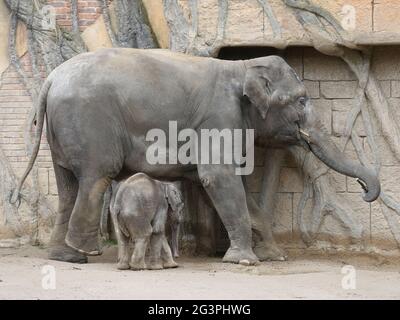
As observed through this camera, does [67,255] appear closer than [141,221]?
No

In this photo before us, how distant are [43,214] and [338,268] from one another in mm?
3538

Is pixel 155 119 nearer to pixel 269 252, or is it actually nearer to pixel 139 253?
pixel 139 253

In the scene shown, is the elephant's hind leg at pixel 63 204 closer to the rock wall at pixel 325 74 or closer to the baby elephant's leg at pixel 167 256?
the baby elephant's leg at pixel 167 256

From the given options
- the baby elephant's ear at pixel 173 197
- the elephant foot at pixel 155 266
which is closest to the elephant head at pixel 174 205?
the baby elephant's ear at pixel 173 197

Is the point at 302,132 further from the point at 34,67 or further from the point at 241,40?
the point at 34,67

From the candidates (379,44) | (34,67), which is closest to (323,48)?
(379,44)

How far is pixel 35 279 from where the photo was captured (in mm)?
9812

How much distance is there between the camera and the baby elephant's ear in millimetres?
10648

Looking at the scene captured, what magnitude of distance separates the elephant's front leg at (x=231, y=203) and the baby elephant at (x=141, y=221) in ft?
1.85

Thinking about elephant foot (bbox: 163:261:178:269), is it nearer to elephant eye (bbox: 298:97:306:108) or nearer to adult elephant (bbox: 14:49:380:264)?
adult elephant (bbox: 14:49:380:264)

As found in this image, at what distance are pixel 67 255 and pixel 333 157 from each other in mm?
2690

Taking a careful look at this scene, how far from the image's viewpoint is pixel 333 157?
11227mm

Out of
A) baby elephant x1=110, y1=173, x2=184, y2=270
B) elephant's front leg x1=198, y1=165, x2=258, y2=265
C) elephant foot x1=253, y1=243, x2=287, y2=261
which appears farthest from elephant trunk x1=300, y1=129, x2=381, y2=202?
baby elephant x1=110, y1=173, x2=184, y2=270

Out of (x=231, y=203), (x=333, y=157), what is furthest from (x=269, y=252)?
(x=333, y=157)
